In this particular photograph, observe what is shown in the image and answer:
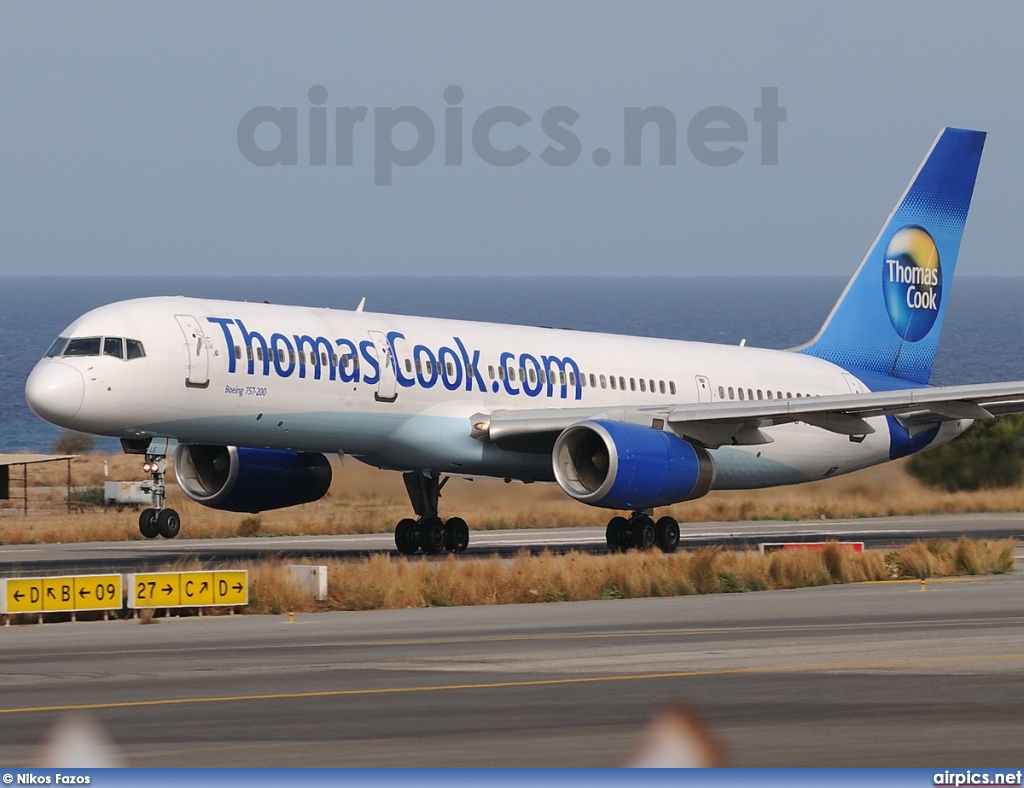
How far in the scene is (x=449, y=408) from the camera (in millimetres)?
34219

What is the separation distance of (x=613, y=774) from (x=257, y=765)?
2.64 meters

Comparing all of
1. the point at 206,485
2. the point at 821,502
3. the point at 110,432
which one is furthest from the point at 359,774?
the point at 821,502

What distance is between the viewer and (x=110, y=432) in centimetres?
3056

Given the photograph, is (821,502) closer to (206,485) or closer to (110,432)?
(206,485)

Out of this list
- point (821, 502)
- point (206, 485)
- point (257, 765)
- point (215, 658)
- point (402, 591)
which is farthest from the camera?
point (821, 502)

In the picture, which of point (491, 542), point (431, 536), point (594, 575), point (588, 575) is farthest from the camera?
point (491, 542)

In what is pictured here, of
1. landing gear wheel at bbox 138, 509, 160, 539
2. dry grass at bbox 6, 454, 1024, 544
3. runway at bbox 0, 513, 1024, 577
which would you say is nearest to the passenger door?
landing gear wheel at bbox 138, 509, 160, 539

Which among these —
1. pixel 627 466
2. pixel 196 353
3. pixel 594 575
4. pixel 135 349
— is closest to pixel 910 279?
pixel 627 466

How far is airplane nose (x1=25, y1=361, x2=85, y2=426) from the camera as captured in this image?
29.8m

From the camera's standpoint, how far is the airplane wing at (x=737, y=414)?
34.3m

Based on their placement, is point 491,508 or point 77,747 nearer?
point 77,747

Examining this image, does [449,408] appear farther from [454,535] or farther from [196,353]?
[196,353]

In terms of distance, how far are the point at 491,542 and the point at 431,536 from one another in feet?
A: 19.4

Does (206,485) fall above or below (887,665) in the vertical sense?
above
